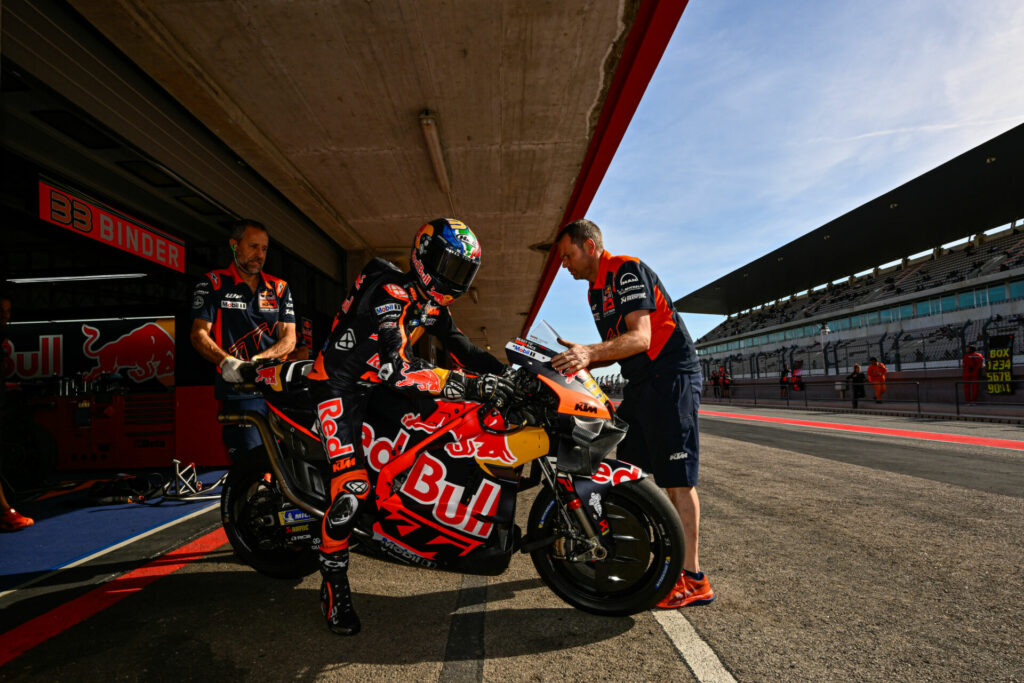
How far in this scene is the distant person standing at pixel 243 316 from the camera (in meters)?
3.28

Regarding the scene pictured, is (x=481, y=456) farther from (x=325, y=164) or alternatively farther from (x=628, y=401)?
(x=325, y=164)

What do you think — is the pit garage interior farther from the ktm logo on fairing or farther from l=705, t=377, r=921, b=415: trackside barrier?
l=705, t=377, r=921, b=415: trackside barrier

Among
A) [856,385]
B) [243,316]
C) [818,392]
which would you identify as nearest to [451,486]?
[243,316]

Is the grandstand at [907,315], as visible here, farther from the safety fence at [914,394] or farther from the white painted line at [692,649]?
the white painted line at [692,649]

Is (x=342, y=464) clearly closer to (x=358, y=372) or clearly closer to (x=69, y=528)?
(x=358, y=372)

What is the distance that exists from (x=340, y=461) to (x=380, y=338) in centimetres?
62

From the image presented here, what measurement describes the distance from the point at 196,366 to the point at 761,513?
24.9 feet

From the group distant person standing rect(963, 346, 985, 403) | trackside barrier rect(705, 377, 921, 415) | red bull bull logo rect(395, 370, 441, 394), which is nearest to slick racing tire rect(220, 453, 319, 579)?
red bull bull logo rect(395, 370, 441, 394)

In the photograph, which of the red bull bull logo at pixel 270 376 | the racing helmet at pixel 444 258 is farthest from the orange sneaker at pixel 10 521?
the racing helmet at pixel 444 258

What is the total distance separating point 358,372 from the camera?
2469mm

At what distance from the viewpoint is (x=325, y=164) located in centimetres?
729

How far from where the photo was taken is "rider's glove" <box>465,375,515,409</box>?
2234mm

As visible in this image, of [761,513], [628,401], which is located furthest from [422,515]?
[761,513]

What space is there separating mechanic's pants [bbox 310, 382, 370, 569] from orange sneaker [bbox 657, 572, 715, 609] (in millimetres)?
1580
